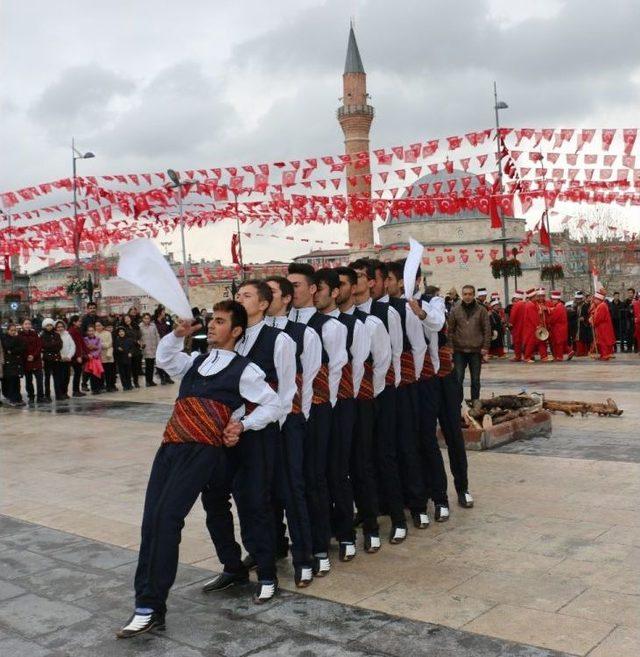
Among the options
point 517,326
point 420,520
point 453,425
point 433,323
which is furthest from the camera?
point 517,326

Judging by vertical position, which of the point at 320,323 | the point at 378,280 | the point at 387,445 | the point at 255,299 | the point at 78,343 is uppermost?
the point at 378,280

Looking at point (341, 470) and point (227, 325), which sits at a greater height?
point (227, 325)

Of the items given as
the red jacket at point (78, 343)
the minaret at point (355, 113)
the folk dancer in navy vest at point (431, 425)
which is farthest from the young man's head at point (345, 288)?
the minaret at point (355, 113)

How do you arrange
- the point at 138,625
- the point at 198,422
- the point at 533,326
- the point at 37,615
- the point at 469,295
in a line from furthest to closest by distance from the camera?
the point at 533,326
the point at 469,295
the point at 37,615
the point at 198,422
the point at 138,625

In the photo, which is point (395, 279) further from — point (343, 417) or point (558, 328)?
point (558, 328)

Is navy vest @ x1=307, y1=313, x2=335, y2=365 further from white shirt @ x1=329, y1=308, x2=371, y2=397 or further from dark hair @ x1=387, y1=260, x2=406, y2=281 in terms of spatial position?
dark hair @ x1=387, y1=260, x2=406, y2=281

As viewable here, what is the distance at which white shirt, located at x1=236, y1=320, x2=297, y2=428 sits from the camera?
179 inches

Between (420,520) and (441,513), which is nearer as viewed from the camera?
(420,520)

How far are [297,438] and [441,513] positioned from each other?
168cm

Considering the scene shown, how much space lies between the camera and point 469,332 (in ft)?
36.6

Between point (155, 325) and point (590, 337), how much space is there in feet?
36.5

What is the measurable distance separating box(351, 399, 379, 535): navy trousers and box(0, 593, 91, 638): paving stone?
1929 millimetres

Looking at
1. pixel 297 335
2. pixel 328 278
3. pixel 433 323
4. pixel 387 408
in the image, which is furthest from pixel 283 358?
pixel 433 323

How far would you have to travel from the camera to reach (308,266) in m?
5.27
